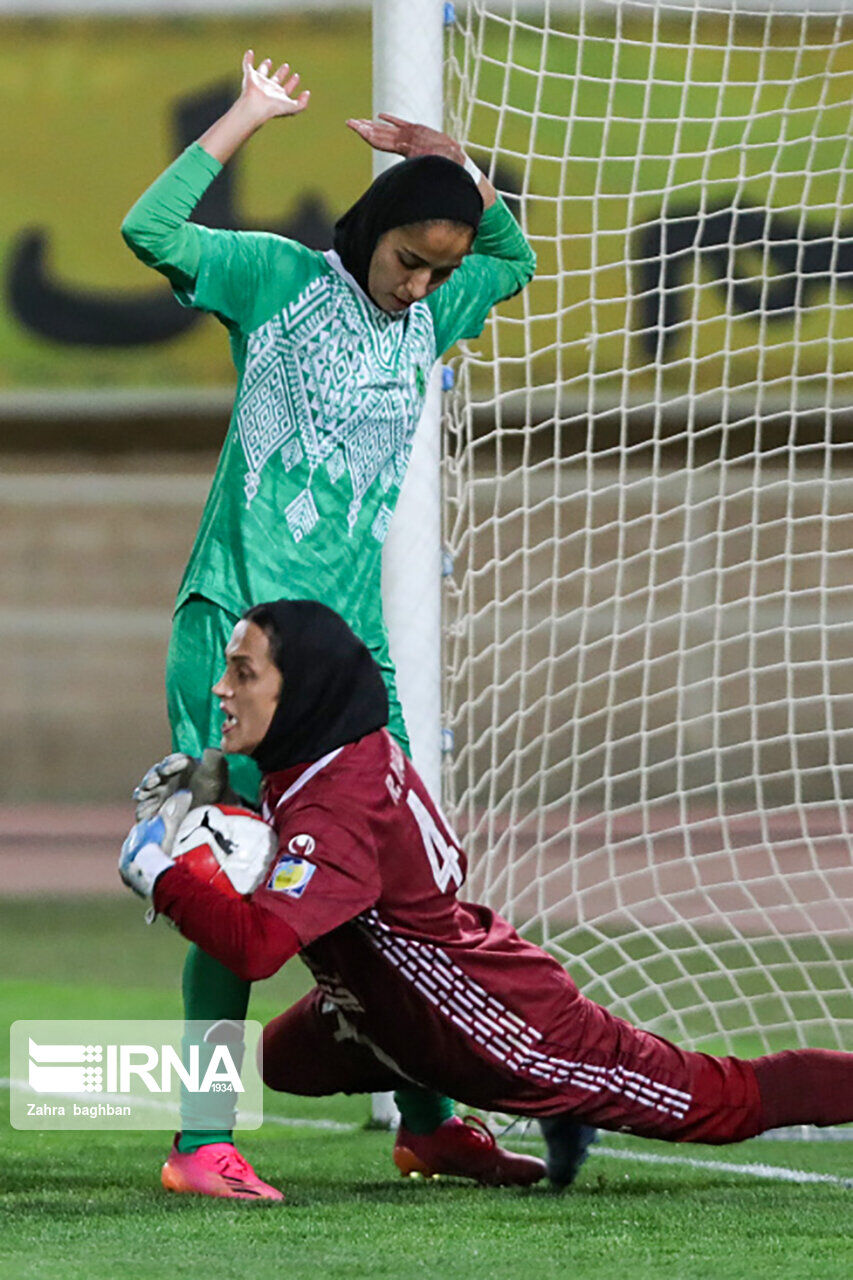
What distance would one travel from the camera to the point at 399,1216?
3051 mm

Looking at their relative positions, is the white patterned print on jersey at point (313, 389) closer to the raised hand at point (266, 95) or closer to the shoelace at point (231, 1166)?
the raised hand at point (266, 95)

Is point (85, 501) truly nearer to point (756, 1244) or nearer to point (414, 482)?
point (414, 482)

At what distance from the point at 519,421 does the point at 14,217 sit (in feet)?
14.9

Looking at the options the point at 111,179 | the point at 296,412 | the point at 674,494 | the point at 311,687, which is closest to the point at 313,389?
the point at 296,412

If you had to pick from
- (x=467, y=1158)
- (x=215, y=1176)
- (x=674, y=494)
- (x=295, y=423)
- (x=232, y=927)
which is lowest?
(x=674, y=494)

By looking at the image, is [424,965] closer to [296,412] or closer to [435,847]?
[435,847]

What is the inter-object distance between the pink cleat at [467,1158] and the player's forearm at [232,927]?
74cm

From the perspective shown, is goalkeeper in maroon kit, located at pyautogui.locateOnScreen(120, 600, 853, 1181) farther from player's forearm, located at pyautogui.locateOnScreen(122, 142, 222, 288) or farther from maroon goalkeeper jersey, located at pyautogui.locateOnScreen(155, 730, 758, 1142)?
player's forearm, located at pyautogui.locateOnScreen(122, 142, 222, 288)

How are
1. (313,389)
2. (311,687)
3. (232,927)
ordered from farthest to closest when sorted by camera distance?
(313,389), (311,687), (232,927)

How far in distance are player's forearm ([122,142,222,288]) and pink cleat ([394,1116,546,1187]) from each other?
1.49 metres

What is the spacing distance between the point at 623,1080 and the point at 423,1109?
0.46 meters

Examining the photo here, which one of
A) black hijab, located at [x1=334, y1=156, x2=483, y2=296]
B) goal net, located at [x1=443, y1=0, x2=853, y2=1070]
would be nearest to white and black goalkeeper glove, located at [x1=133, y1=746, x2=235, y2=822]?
black hijab, located at [x1=334, y1=156, x2=483, y2=296]

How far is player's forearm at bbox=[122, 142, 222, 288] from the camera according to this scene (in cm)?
323

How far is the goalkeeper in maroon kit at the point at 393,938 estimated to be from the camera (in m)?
2.95
